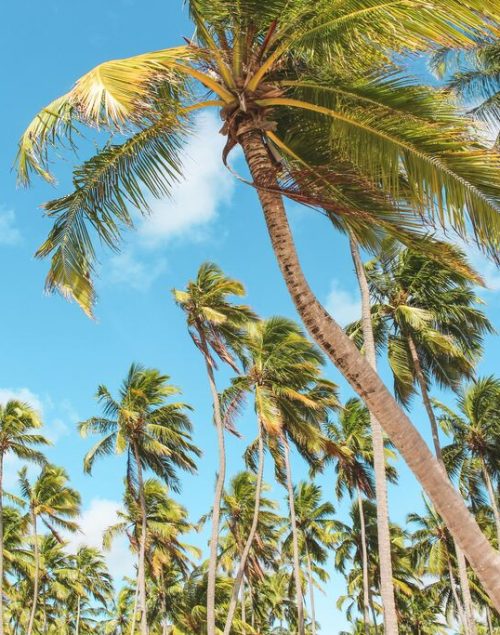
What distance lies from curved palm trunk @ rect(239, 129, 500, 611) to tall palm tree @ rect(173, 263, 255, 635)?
54.7 ft

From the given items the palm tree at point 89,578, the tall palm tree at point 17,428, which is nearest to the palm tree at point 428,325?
the tall palm tree at point 17,428

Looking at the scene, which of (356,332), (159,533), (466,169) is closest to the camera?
(466,169)

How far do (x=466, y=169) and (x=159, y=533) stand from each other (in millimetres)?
32347

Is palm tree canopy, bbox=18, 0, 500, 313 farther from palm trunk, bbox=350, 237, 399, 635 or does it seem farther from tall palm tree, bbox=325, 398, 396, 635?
tall palm tree, bbox=325, 398, 396, 635

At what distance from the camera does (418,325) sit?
21578mm

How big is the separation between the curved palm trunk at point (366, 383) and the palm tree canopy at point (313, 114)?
0.28 metres

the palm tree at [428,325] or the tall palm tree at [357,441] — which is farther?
the tall palm tree at [357,441]

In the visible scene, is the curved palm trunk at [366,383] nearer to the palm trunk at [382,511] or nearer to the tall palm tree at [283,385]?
the palm trunk at [382,511]

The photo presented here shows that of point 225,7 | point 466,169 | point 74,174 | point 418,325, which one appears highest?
point 418,325

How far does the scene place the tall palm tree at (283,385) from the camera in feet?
79.5

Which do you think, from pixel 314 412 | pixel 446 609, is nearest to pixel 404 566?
pixel 446 609

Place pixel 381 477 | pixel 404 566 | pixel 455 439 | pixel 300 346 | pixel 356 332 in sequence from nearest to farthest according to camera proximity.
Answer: pixel 381 477 → pixel 356 332 → pixel 300 346 → pixel 455 439 → pixel 404 566

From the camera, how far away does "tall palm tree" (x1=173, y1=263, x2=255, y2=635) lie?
2311cm

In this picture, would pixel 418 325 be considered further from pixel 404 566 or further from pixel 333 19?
pixel 404 566
